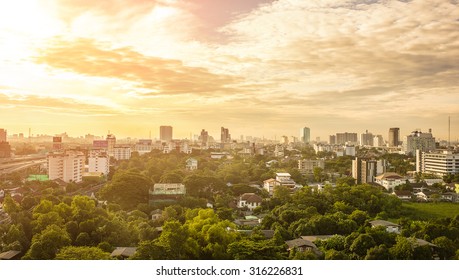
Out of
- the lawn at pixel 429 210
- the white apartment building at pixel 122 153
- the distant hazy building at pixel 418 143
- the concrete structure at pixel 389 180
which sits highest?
the distant hazy building at pixel 418 143

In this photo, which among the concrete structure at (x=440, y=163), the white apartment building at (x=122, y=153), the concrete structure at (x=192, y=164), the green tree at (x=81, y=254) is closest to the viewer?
A: the green tree at (x=81, y=254)

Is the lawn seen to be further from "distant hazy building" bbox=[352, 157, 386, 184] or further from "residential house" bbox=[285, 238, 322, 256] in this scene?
"residential house" bbox=[285, 238, 322, 256]

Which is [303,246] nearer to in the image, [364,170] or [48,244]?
[48,244]

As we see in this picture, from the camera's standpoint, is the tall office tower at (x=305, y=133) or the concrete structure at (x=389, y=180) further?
the concrete structure at (x=389, y=180)

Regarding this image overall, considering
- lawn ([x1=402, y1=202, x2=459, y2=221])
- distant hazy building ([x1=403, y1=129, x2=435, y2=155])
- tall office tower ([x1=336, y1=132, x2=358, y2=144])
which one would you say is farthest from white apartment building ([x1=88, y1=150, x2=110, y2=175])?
distant hazy building ([x1=403, y1=129, x2=435, y2=155])

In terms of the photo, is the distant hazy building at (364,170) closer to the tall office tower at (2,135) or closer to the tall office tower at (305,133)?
the tall office tower at (305,133)

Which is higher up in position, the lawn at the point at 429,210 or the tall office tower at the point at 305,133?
the tall office tower at the point at 305,133

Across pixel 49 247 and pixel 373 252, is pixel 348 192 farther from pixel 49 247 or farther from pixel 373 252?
pixel 49 247

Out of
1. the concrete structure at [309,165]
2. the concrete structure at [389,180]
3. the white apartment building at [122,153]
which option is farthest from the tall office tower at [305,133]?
the white apartment building at [122,153]
